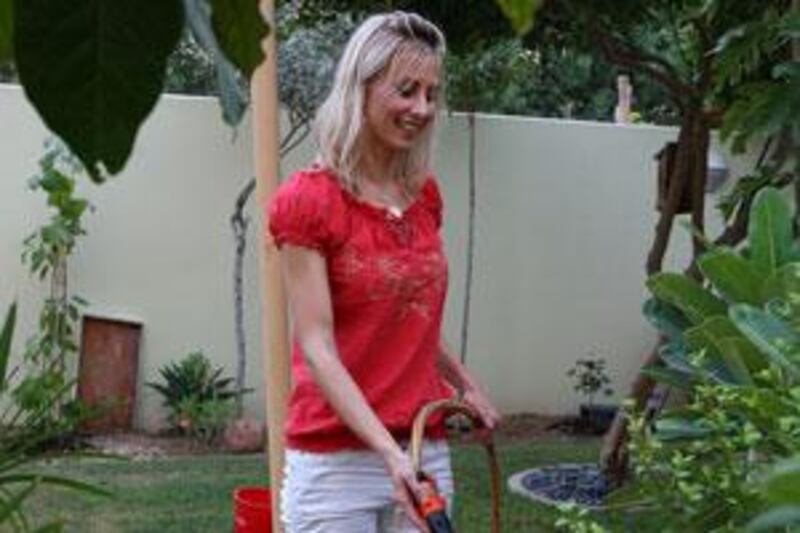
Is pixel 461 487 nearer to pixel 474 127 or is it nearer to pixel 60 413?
pixel 60 413

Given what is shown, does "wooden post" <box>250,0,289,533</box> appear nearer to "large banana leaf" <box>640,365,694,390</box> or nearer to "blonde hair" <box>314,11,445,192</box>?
"blonde hair" <box>314,11,445,192</box>

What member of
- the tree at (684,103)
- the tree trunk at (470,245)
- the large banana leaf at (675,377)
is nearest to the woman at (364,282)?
the large banana leaf at (675,377)

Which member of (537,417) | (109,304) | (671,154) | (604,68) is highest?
(604,68)

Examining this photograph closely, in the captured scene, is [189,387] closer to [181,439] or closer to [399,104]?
[181,439]

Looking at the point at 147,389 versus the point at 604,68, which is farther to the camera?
the point at 604,68

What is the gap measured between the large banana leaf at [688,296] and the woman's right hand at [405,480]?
1.11 metres

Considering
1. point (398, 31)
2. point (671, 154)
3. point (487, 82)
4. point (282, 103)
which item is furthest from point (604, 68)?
Answer: point (398, 31)

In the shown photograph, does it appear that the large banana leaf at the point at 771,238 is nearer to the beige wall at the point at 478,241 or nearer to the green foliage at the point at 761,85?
the green foliage at the point at 761,85

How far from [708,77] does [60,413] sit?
3.49 metres

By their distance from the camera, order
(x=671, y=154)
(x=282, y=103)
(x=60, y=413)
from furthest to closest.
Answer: (x=282, y=103) < (x=60, y=413) < (x=671, y=154)

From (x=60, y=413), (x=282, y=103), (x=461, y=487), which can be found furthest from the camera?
(x=282, y=103)

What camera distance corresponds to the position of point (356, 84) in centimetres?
275

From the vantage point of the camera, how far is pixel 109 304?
26.7ft

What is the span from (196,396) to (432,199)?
5.24 metres
